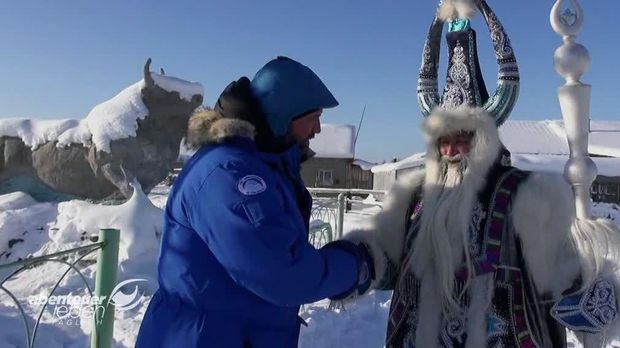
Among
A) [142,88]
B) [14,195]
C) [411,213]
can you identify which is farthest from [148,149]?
[411,213]

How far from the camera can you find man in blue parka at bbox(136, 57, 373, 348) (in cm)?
125

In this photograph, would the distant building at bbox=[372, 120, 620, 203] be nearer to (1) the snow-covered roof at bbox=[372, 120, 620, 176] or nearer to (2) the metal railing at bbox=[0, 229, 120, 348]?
(1) the snow-covered roof at bbox=[372, 120, 620, 176]

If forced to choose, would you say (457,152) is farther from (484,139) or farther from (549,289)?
(549,289)

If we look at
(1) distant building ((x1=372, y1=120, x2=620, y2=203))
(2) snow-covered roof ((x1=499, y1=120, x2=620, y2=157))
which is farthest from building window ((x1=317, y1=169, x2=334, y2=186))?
(2) snow-covered roof ((x1=499, y1=120, x2=620, y2=157))

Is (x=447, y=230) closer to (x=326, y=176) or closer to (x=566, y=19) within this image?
(x=566, y=19)

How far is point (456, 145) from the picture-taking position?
1.83 metres

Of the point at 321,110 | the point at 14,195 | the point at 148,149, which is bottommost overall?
the point at 14,195

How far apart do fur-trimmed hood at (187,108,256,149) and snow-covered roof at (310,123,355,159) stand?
941 inches

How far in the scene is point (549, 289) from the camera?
1757 mm

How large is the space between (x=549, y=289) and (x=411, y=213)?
521mm

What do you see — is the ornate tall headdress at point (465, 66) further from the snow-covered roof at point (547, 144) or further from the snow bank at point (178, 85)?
the snow-covered roof at point (547, 144)

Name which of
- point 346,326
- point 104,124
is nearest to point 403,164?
point 104,124

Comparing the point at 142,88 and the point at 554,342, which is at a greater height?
the point at 142,88

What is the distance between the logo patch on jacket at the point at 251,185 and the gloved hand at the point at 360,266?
0.43 m
